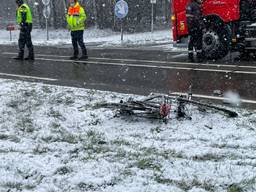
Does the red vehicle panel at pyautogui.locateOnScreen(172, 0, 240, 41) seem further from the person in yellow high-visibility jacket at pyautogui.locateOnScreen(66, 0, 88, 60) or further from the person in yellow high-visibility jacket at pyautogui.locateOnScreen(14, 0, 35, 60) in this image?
→ the person in yellow high-visibility jacket at pyautogui.locateOnScreen(14, 0, 35, 60)

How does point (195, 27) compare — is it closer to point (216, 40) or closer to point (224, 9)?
point (216, 40)

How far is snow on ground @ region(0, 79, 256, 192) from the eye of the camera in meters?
3.51

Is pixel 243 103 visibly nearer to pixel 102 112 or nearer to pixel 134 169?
pixel 102 112

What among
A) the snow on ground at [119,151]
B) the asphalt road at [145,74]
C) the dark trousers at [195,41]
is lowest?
the snow on ground at [119,151]

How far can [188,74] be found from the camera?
9344 millimetres

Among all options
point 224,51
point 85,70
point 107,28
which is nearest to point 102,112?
point 85,70

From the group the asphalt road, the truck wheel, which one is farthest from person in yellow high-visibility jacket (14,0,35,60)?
the truck wheel

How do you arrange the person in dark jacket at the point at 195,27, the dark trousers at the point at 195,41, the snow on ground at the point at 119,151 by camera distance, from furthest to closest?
the dark trousers at the point at 195,41
the person in dark jacket at the point at 195,27
the snow on ground at the point at 119,151

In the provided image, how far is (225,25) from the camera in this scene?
448 inches

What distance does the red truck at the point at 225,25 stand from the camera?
10.9 metres

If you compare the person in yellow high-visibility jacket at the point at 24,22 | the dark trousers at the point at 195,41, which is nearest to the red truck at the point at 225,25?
the dark trousers at the point at 195,41

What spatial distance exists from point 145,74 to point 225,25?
3.31 m

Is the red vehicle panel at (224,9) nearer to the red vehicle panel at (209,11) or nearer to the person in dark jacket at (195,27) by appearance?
the red vehicle panel at (209,11)

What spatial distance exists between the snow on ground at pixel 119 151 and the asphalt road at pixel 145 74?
185cm
